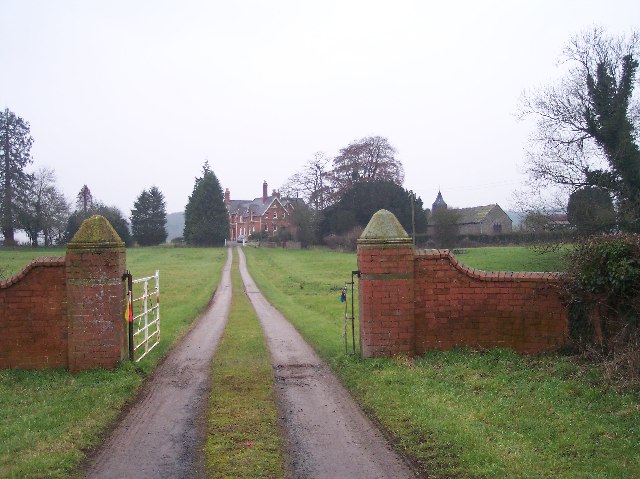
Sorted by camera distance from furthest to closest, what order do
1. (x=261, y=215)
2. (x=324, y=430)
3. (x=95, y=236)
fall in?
(x=261, y=215) → (x=95, y=236) → (x=324, y=430)

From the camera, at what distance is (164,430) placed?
6.69 metres

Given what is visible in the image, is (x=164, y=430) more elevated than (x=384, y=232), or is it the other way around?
(x=384, y=232)

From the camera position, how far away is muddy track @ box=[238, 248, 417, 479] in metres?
5.44

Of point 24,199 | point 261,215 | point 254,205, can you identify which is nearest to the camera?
point 24,199

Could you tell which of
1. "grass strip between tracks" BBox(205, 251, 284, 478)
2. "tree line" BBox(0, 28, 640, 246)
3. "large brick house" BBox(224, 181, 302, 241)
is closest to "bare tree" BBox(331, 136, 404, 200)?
"tree line" BBox(0, 28, 640, 246)

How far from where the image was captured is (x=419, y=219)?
195 ft

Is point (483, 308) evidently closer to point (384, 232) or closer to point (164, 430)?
point (384, 232)

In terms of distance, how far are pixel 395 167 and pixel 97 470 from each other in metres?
62.3

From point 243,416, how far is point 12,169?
63743 mm

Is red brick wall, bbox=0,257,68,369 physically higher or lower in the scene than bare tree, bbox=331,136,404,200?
lower

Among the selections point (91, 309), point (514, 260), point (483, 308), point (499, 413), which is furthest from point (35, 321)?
point (514, 260)

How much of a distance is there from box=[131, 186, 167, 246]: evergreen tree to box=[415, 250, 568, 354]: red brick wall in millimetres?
76315

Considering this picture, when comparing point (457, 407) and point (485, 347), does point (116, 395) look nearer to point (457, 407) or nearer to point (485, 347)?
point (457, 407)

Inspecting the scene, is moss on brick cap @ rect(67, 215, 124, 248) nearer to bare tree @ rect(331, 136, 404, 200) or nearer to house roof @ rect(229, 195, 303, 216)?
bare tree @ rect(331, 136, 404, 200)
